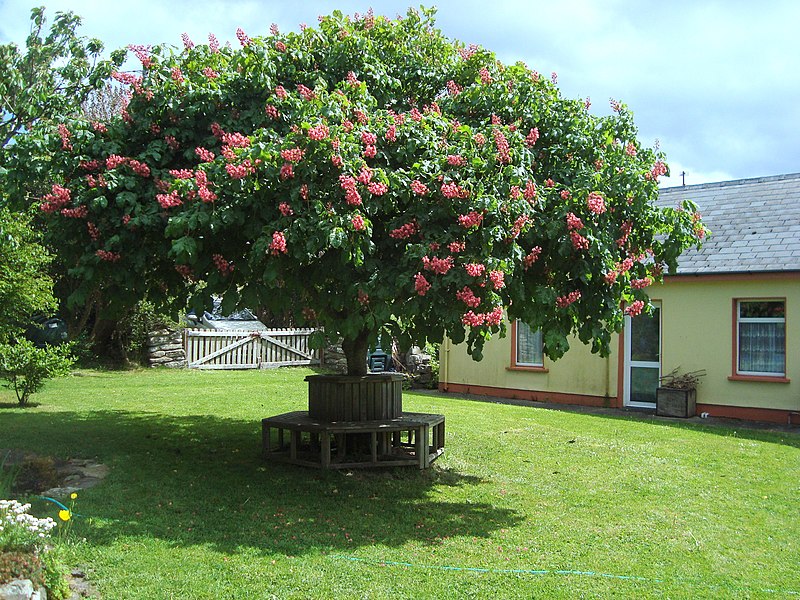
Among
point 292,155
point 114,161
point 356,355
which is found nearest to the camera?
point 292,155

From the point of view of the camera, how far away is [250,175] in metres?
6.11

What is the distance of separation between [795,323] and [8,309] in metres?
13.9

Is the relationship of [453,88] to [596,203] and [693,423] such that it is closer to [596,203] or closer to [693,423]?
[596,203]

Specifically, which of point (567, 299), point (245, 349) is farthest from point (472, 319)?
point (245, 349)

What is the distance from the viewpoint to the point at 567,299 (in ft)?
21.7

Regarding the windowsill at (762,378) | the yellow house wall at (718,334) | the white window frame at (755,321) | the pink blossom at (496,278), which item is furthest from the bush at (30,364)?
the white window frame at (755,321)

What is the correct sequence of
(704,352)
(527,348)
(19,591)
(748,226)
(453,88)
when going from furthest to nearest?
(527,348) → (748,226) → (704,352) → (453,88) → (19,591)

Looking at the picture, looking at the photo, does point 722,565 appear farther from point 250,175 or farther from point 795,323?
point 795,323

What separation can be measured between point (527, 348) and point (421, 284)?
39.7 ft

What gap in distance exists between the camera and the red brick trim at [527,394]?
16266 mm

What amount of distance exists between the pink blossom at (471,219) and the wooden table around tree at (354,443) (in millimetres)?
3081

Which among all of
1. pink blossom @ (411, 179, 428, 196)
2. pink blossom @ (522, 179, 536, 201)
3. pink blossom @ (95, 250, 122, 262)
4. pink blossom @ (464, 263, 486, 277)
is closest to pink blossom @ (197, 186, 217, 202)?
pink blossom @ (95, 250, 122, 262)

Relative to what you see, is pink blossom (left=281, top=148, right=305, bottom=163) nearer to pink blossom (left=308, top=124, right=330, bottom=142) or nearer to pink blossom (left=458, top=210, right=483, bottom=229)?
pink blossom (left=308, top=124, right=330, bottom=142)

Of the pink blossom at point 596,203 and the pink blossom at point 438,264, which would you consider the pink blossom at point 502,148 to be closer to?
the pink blossom at point 596,203
